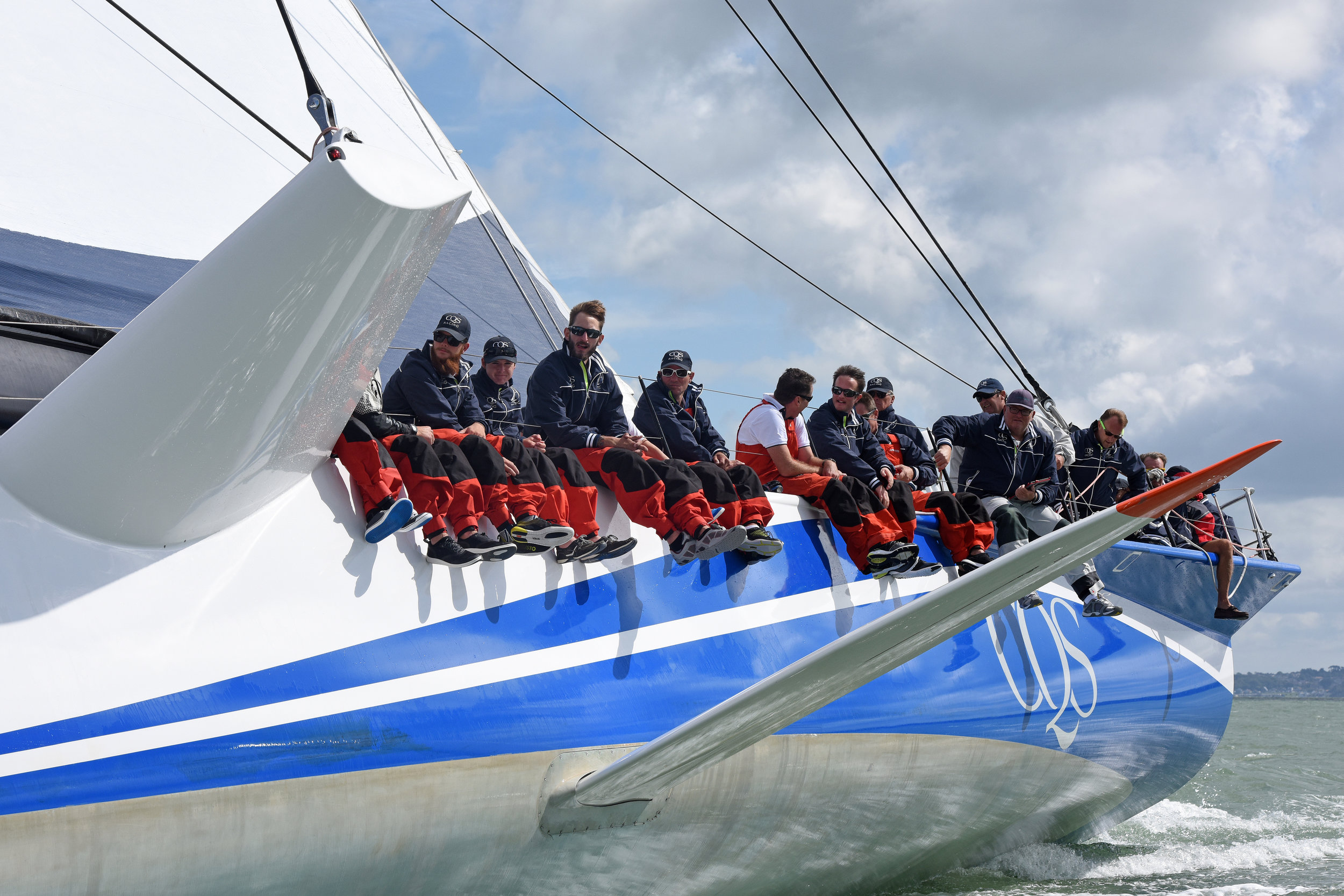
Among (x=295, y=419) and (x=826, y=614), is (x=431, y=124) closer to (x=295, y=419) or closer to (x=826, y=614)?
(x=826, y=614)

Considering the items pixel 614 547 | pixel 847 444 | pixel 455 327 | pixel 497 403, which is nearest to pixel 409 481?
pixel 614 547

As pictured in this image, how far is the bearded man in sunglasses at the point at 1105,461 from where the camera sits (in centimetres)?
698

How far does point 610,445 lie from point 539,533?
89 centimetres

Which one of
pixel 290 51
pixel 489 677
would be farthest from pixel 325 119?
pixel 290 51

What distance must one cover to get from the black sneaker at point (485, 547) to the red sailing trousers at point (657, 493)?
0.69 meters

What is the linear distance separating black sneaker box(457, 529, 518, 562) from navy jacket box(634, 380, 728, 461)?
5.12 ft

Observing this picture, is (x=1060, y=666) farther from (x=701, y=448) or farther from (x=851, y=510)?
(x=701, y=448)

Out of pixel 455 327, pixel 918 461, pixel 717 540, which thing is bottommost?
pixel 717 540

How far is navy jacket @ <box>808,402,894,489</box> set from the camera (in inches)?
199

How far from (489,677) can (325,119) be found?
1.68m

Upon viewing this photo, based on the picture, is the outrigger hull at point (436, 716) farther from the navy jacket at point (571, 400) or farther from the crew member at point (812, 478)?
the navy jacket at point (571, 400)

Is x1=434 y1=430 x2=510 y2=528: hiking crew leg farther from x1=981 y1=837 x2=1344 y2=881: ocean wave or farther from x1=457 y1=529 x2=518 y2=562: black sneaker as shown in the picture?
x1=981 y1=837 x2=1344 y2=881: ocean wave

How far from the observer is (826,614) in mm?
4336

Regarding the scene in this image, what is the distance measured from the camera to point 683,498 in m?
3.75
